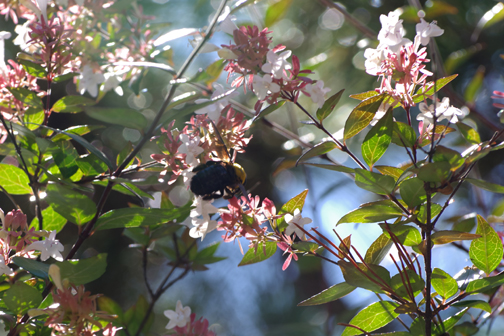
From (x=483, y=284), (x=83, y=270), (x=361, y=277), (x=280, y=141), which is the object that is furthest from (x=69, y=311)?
(x=280, y=141)

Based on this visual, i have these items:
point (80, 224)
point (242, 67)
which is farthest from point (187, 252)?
point (242, 67)

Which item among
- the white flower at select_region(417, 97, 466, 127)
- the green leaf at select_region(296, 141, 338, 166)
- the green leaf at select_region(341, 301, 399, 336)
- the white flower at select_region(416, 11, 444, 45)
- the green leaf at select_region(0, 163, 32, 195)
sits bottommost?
the green leaf at select_region(341, 301, 399, 336)

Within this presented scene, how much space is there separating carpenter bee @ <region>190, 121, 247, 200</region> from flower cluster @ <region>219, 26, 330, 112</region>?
0.22 ft

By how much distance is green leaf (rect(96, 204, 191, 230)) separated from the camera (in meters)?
0.42

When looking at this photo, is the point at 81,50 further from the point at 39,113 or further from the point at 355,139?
the point at 355,139

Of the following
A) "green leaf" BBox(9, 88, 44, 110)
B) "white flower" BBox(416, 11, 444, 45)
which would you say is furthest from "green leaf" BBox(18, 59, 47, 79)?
"white flower" BBox(416, 11, 444, 45)

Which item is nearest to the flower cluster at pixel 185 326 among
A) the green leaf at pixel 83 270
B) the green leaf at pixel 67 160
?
the green leaf at pixel 83 270

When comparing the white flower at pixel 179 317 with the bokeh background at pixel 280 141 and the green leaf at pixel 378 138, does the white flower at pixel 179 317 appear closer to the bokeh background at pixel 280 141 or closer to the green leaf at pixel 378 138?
the green leaf at pixel 378 138

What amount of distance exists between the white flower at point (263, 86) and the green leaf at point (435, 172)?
0.17 m

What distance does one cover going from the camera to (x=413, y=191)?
35 cm

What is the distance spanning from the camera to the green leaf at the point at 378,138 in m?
0.36

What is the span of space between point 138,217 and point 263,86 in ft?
0.65

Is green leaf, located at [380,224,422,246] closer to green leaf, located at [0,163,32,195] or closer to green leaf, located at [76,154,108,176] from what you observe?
green leaf, located at [76,154,108,176]

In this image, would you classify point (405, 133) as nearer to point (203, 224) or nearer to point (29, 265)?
point (203, 224)
